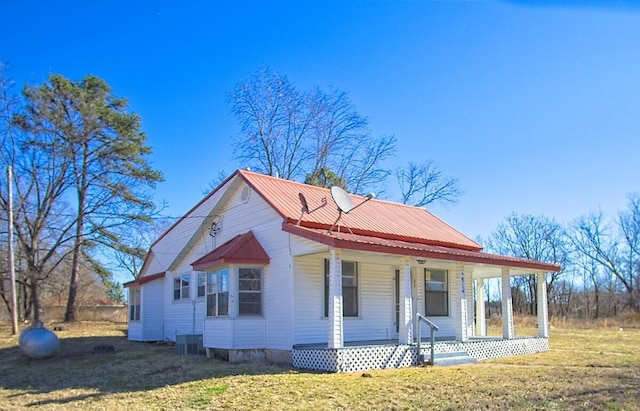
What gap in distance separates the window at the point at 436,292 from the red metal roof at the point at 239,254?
5270 mm

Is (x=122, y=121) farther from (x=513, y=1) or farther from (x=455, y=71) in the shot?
(x=513, y=1)

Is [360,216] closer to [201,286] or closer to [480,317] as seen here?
[201,286]

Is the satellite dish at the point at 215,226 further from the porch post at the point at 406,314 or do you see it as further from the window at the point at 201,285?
the porch post at the point at 406,314

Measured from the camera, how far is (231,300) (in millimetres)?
14133

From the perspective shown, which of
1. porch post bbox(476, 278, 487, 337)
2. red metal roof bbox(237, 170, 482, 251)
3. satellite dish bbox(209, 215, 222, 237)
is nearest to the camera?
red metal roof bbox(237, 170, 482, 251)

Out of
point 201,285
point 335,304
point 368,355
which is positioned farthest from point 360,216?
point 201,285

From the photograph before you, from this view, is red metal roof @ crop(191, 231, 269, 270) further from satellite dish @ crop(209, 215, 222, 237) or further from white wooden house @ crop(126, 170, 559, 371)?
satellite dish @ crop(209, 215, 222, 237)

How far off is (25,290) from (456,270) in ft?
98.1

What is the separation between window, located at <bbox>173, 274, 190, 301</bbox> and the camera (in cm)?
1941

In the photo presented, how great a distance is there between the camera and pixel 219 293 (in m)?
14.7

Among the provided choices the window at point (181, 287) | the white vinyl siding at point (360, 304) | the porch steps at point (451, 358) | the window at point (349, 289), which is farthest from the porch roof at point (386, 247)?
the window at point (181, 287)

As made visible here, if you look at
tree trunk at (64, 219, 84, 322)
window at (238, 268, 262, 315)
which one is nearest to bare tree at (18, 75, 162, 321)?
tree trunk at (64, 219, 84, 322)

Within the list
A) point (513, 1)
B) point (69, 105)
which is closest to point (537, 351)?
point (513, 1)

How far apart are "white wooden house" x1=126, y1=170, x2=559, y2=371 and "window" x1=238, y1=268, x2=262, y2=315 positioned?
25mm
